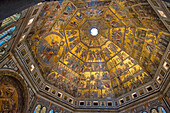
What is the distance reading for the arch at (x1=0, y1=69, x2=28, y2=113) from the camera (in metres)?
11.6

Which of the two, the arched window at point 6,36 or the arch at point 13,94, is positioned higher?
the arched window at point 6,36

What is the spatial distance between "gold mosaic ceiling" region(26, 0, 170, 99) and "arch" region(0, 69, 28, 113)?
3.50 metres

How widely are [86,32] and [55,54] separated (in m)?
5.35

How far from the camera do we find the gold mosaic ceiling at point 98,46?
13.8 m

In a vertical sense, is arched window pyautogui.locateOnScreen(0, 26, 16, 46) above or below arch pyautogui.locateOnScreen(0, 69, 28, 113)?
above

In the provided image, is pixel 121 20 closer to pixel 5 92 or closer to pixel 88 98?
pixel 88 98

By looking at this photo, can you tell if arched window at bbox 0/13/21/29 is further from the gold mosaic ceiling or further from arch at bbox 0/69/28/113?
arch at bbox 0/69/28/113

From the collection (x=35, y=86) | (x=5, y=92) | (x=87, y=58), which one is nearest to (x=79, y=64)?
(x=87, y=58)

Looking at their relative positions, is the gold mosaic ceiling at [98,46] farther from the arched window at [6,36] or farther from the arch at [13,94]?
the arched window at [6,36]

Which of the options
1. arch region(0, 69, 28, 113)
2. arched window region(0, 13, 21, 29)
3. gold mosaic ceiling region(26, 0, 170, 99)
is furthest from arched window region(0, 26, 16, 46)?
gold mosaic ceiling region(26, 0, 170, 99)

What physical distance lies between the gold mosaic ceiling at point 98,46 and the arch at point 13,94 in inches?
138

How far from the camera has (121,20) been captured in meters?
16.3

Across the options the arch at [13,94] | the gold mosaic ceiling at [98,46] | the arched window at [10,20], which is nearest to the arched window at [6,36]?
the arched window at [10,20]

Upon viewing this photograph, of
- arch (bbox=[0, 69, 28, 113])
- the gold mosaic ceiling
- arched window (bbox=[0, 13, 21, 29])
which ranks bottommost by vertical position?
arch (bbox=[0, 69, 28, 113])
